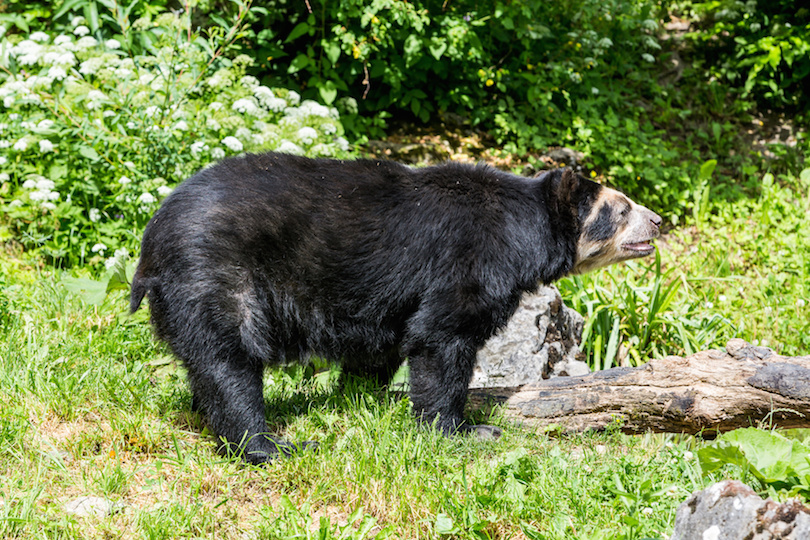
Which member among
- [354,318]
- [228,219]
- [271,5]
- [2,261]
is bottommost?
[2,261]

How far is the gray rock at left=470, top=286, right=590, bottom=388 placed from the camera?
5035 millimetres

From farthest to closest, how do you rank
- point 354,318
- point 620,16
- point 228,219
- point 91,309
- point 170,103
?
point 620,16 → point 170,103 → point 91,309 → point 354,318 → point 228,219

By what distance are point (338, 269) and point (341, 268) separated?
17mm

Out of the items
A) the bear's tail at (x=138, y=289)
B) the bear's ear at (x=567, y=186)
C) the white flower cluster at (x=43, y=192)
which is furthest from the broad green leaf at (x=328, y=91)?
the bear's tail at (x=138, y=289)

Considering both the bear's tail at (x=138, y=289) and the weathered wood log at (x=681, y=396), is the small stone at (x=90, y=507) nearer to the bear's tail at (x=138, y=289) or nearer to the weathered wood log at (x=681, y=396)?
the bear's tail at (x=138, y=289)

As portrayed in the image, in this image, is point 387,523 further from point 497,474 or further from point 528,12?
point 528,12

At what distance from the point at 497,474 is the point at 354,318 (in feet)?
3.85

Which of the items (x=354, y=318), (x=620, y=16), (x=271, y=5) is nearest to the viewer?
(x=354, y=318)

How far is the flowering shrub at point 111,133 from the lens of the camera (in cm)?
564

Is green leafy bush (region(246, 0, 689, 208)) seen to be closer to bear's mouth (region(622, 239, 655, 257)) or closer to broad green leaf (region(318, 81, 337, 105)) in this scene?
broad green leaf (region(318, 81, 337, 105))

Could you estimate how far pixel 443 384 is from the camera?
13.1 feet

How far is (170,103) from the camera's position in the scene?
18.6 ft

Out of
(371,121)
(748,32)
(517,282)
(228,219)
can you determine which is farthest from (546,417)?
(748,32)

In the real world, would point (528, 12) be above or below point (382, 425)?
above
